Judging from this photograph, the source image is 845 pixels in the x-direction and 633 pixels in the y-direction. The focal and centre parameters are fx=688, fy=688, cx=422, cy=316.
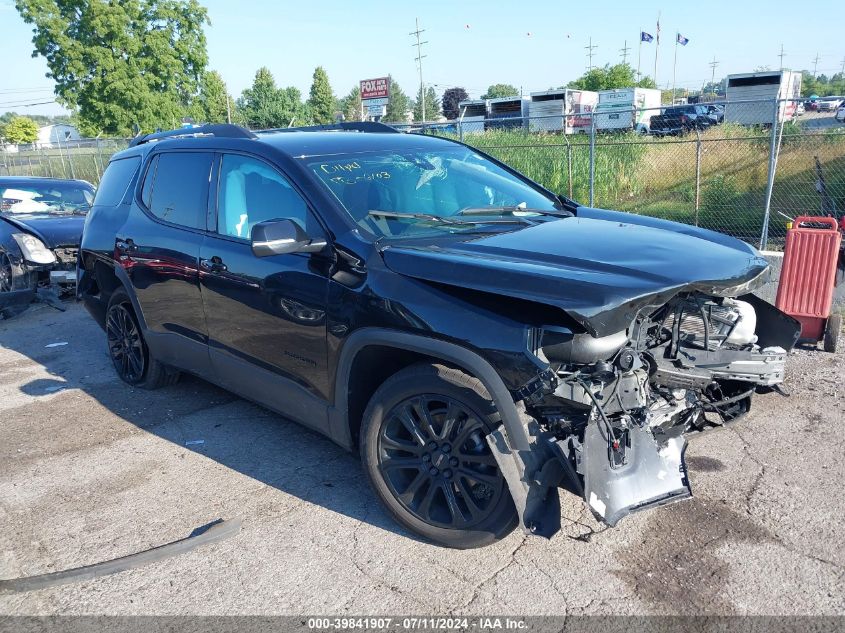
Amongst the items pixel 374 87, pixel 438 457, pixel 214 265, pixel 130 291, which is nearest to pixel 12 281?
pixel 130 291

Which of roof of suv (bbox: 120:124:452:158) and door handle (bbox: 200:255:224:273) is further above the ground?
roof of suv (bbox: 120:124:452:158)

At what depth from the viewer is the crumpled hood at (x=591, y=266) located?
2688 mm

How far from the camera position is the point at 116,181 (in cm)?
554

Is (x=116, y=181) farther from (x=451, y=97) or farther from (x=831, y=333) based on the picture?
(x=451, y=97)

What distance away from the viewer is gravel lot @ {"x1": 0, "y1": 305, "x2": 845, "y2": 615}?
9.55 feet

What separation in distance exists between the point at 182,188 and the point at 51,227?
5.61 meters

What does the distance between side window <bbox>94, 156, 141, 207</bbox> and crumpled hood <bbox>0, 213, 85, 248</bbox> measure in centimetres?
349

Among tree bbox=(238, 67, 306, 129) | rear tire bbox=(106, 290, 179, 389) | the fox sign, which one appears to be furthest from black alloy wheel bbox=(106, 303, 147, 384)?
tree bbox=(238, 67, 306, 129)

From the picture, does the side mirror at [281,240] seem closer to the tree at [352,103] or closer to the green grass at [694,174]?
the green grass at [694,174]

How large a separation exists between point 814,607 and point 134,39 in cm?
3128

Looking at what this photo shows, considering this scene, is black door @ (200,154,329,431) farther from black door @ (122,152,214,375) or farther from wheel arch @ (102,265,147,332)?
wheel arch @ (102,265,147,332)

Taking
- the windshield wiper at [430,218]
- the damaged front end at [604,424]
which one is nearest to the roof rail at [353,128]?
the windshield wiper at [430,218]

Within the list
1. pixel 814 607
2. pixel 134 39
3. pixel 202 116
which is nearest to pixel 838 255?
pixel 814 607

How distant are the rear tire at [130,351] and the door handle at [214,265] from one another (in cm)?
135
